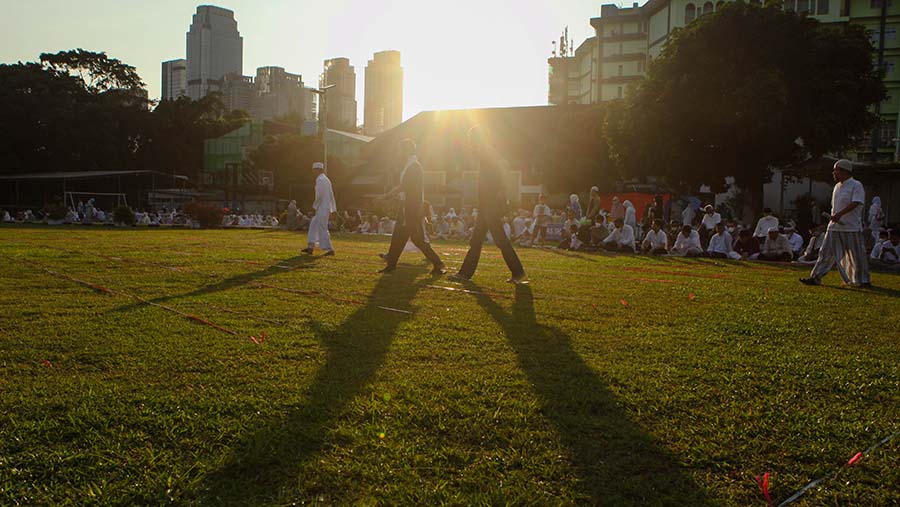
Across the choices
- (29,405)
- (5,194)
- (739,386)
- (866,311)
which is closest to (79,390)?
(29,405)

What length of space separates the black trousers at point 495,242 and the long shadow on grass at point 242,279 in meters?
3.08

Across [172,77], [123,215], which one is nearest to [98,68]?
[123,215]

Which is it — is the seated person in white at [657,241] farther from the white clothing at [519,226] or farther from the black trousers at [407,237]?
the black trousers at [407,237]

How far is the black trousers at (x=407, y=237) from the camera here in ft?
33.7

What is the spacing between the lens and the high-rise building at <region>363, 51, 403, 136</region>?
128 m

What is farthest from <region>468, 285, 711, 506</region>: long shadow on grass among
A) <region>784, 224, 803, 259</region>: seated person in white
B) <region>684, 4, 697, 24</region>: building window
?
<region>684, 4, 697, 24</region>: building window

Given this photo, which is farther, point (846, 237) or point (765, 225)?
point (765, 225)

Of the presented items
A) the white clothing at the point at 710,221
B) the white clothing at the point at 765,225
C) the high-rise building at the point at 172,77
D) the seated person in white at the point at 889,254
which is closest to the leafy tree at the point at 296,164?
the white clothing at the point at 710,221

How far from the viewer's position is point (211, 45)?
17738cm

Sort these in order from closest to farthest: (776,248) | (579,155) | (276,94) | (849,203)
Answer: (849,203) < (776,248) < (579,155) < (276,94)

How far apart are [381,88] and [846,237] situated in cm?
12467

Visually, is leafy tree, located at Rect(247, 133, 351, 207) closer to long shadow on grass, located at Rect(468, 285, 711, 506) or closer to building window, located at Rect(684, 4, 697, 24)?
building window, located at Rect(684, 4, 697, 24)

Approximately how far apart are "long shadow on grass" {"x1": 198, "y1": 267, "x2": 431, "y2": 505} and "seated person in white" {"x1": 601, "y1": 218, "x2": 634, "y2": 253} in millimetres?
15788

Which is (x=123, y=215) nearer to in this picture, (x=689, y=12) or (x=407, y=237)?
(x=407, y=237)
